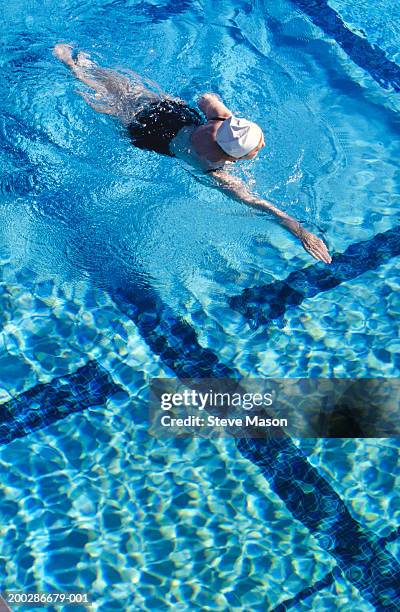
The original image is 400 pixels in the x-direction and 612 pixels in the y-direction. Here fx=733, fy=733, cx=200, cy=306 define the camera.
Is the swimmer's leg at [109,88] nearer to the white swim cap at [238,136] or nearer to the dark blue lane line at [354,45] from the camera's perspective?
the white swim cap at [238,136]

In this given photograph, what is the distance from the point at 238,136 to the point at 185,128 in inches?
23.9

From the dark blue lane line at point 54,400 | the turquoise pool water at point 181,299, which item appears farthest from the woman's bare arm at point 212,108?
the dark blue lane line at point 54,400

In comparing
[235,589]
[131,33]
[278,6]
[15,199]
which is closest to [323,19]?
[278,6]

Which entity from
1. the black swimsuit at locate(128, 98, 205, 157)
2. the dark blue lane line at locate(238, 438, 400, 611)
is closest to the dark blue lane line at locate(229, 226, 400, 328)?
the dark blue lane line at locate(238, 438, 400, 611)

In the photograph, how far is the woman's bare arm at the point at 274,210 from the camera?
423cm

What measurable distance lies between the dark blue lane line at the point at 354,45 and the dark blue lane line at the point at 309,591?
4.42 metres

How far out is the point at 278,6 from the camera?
23.3ft

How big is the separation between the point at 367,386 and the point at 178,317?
1.21m

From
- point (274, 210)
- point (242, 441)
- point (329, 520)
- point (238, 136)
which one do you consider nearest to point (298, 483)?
point (329, 520)

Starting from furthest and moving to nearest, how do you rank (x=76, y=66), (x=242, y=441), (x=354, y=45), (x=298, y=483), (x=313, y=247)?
(x=354, y=45) < (x=76, y=66) < (x=313, y=247) < (x=242, y=441) < (x=298, y=483)

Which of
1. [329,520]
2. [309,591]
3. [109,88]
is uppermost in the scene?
[109,88]

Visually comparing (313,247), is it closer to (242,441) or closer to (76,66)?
(242,441)

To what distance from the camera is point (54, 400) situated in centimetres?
407

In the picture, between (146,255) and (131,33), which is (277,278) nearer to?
(146,255)
